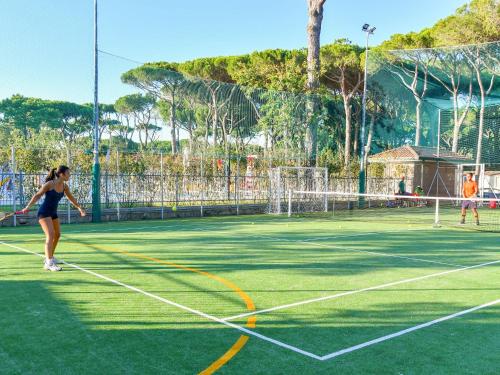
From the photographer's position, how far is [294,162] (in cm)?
2580

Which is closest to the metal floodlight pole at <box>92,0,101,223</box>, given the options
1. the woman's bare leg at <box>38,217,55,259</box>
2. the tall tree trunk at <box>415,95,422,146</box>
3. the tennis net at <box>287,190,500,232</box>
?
the tennis net at <box>287,190,500,232</box>

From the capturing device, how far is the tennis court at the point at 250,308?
464cm

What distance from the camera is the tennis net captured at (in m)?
21.1

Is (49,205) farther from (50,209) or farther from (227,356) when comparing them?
(227,356)

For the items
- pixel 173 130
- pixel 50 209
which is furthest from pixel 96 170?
pixel 50 209

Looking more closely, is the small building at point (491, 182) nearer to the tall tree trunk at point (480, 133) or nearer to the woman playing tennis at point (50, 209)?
the tall tree trunk at point (480, 133)

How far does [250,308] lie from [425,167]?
94.1 feet

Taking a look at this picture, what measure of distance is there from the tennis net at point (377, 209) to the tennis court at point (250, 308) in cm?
897

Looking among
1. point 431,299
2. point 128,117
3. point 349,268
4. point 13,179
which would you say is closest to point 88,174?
point 13,179

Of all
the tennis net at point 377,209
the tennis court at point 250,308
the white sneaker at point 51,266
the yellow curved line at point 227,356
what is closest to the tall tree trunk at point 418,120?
the tennis net at point 377,209

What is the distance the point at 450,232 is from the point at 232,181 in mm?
10170

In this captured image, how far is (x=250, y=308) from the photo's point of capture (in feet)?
21.0

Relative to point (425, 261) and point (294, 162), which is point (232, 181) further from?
point (425, 261)

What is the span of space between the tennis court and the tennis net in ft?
29.4
